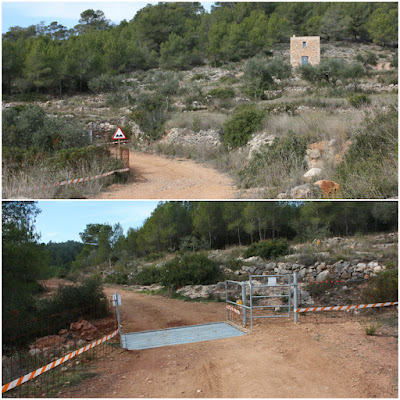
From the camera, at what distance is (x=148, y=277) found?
16.5 m

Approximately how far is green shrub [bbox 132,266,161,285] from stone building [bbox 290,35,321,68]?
37607mm

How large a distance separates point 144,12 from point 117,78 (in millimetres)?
27802

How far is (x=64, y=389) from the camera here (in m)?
5.09

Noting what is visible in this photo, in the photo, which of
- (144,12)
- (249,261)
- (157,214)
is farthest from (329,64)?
(144,12)

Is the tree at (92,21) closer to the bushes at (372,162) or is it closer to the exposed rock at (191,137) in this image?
the exposed rock at (191,137)

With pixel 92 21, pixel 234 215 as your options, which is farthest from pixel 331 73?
pixel 92 21

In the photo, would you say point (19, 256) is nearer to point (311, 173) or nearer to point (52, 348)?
point (52, 348)

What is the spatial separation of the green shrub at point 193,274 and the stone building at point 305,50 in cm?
3889

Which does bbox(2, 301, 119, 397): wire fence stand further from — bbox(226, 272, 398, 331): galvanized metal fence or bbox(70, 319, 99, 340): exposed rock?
bbox(226, 272, 398, 331): galvanized metal fence

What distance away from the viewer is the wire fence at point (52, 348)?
5293 millimetres

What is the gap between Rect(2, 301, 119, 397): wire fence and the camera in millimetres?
5293

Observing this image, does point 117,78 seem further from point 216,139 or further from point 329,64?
point 216,139

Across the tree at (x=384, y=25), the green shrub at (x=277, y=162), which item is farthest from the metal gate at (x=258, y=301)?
the tree at (x=384, y=25)

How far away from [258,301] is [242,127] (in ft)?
23.1
